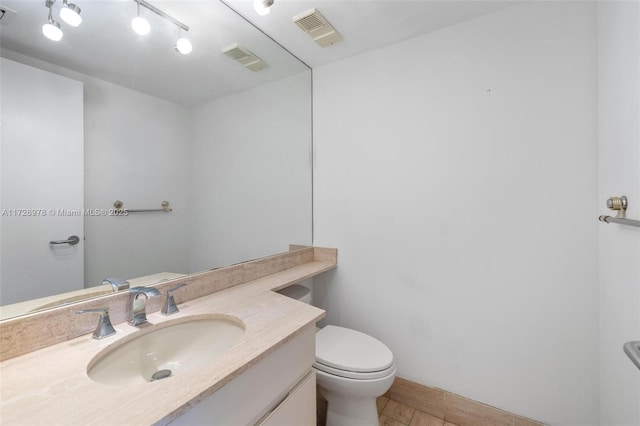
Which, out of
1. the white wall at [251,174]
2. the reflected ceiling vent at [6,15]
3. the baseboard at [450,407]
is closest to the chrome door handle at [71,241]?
the white wall at [251,174]

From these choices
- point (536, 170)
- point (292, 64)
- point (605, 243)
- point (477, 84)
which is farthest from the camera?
point (292, 64)

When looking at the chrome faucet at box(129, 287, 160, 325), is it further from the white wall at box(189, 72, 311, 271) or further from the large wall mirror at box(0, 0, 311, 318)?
the white wall at box(189, 72, 311, 271)

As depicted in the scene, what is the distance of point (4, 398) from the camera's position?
1.84 feet

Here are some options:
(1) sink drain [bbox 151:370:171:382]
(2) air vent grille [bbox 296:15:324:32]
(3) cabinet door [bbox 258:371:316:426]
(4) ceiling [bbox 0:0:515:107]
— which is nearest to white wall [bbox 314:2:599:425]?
(4) ceiling [bbox 0:0:515:107]

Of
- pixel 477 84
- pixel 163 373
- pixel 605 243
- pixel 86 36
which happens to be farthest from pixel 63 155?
pixel 605 243

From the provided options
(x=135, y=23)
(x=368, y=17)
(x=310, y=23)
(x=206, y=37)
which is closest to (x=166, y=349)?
(x=135, y=23)

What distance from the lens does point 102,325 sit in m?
0.84

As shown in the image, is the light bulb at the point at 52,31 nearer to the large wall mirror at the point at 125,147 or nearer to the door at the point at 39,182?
the large wall mirror at the point at 125,147

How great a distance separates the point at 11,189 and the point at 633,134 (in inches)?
80.0

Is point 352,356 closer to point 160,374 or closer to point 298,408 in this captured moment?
point 298,408

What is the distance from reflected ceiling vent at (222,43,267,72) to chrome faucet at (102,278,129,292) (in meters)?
1.29

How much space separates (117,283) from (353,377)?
3.55 ft

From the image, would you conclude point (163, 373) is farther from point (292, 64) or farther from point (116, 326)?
point (292, 64)

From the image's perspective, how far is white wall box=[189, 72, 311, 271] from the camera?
1.32 m
